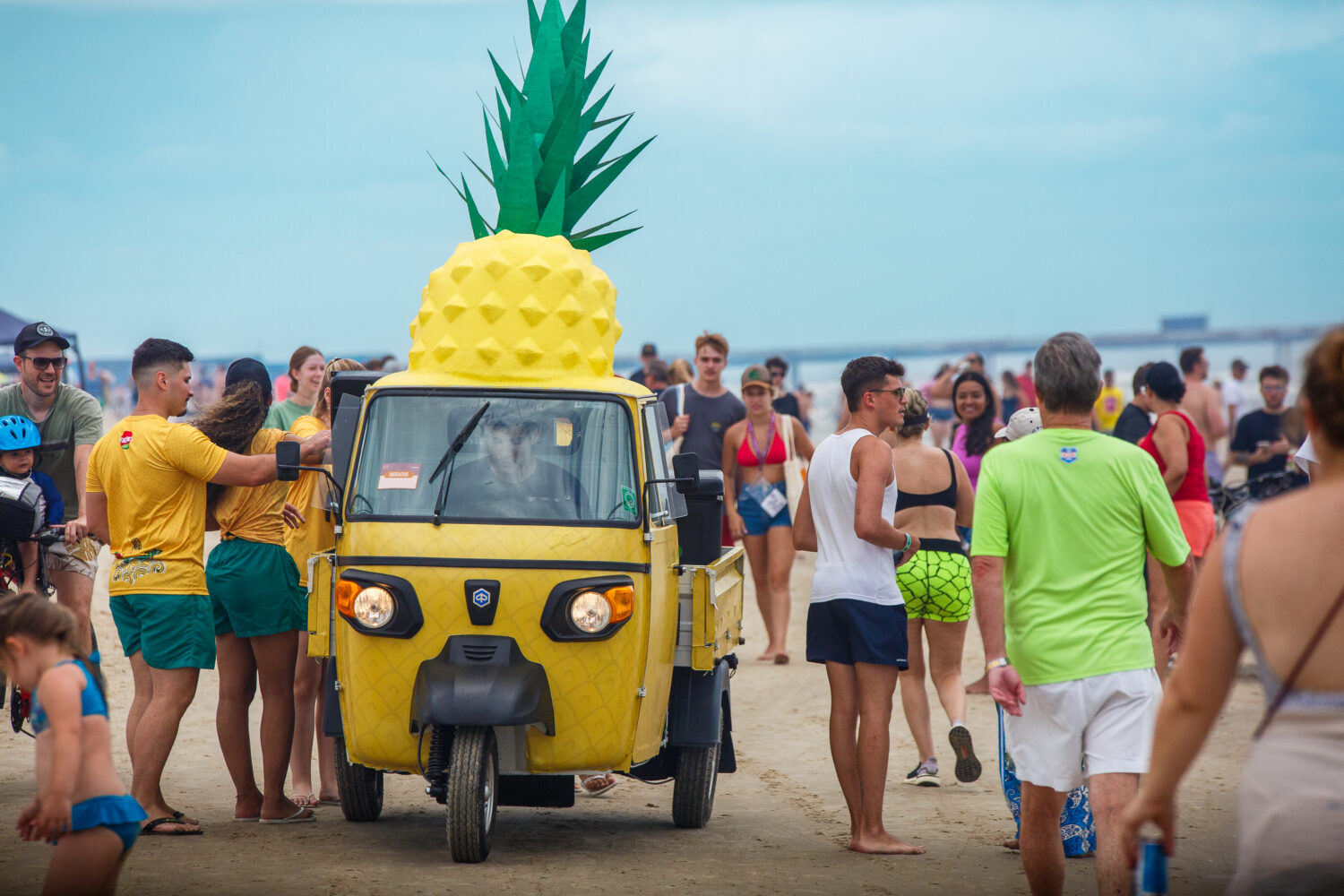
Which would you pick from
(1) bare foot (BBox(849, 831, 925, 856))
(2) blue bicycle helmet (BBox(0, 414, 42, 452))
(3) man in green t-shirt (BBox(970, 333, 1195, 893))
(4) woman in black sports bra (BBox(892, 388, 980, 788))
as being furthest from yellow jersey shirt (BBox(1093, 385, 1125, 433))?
(3) man in green t-shirt (BBox(970, 333, 1195, 893))

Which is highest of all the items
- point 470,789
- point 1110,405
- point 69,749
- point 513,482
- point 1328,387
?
point 1110,405

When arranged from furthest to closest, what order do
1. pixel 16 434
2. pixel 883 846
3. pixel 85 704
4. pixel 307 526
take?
1. pixel 16 434
2. pixel 307 526
3. pixel 883 846
4. pixel 85 704

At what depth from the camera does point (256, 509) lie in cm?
687

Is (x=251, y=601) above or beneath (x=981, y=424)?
beneath

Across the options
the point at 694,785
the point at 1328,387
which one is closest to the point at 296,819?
the point at 694,785

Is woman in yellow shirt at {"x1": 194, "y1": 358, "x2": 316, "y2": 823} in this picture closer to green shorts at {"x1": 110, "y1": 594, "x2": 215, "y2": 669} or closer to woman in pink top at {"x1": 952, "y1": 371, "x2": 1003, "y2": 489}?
green shorts at {"x1": 110, "y1": 594, "x2": 215, "y2": 669}

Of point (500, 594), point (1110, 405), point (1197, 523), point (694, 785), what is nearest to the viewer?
point (500, 594)

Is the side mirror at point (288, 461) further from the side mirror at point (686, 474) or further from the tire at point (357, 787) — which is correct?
the side mirror at point (686, 474)

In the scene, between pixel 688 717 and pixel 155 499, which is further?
pixel 688 717

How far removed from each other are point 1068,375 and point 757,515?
7.00 metres

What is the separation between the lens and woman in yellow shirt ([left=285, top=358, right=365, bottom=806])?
7059 millimetres

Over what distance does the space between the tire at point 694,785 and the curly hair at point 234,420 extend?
2.56 metres

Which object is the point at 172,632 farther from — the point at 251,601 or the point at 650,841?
the point at 650,841

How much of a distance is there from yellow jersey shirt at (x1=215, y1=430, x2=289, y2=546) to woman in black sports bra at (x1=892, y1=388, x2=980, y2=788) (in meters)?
3.27
